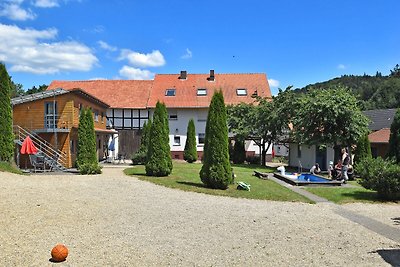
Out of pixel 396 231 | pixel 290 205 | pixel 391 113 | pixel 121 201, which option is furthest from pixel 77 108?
pixel 391 113

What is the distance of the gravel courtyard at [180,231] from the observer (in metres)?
7.22

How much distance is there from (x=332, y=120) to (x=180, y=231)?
65.1 ft

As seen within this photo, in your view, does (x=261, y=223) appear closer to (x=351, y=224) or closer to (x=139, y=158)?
(x=351, y=224)

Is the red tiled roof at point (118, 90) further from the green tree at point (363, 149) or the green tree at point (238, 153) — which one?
the green tree at point (363, 149)

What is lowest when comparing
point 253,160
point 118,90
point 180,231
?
point 180,231

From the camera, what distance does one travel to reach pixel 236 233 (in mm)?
9188

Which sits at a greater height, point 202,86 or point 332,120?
point 202,86

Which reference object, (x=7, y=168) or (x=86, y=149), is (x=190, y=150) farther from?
(x=7, y=168)

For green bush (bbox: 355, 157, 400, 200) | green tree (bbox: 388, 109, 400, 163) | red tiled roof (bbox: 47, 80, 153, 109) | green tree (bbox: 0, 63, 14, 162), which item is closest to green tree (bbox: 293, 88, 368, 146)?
green tree (bbox: 388, 109, 400, 163)

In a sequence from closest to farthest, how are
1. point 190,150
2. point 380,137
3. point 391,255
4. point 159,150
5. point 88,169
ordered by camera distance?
point 391,255 → point 159,150 → point 88,169 → point 380,137 → point 190,150

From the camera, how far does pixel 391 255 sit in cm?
765

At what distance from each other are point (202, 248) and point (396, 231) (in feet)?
17.7

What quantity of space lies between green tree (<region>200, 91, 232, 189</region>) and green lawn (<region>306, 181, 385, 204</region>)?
4.15m

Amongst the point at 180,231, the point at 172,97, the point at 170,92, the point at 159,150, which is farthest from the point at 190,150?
the point at 180,231
